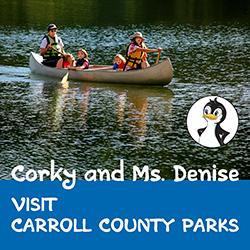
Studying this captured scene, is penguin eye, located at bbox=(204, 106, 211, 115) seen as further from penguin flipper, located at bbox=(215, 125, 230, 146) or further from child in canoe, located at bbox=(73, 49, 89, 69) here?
child in canoe, located at bbox=(73, 49, 89, 69)

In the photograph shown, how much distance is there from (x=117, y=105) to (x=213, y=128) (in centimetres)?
670

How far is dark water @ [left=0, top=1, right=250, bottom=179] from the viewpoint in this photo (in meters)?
17.5

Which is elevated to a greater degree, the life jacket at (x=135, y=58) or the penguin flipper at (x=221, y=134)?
the life jacket at (x=135, y=58)

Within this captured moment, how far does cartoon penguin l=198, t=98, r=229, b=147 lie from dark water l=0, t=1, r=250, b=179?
0.22 meters

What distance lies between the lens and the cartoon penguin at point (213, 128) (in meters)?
16.7

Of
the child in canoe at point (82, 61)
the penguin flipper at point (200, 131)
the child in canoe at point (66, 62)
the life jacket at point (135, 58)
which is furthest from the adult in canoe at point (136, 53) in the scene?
the penguin flipper at point (200, 131)

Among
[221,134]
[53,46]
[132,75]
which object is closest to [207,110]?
[221,134]

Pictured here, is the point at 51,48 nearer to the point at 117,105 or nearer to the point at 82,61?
the point at 82,61

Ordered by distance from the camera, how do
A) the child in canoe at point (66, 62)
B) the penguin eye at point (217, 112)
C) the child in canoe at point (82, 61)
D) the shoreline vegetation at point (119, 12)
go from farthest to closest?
1. the shoreline vegetation at point (119, 12)
2. the child in canoe at point (66, 62)
3. the child in canoe at point (82, 61)
4. the penguin eye at point (217, 112)

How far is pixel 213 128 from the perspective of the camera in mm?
16828

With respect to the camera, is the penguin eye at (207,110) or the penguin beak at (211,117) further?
the penguin eye at (207,110)

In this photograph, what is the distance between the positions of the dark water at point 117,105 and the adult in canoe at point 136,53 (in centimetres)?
86

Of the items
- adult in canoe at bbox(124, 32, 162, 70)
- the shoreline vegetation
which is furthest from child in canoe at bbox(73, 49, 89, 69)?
the shoreline vegetation

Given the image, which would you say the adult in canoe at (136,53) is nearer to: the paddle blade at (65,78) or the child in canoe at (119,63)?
Result: the child in canoe at (119,63)
